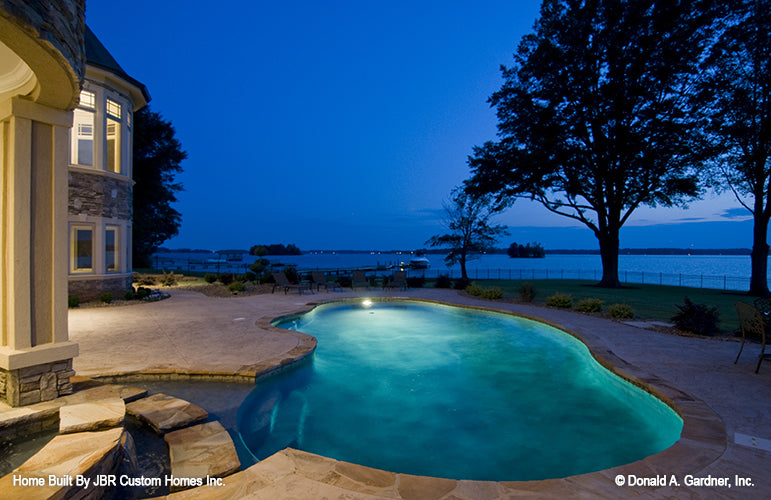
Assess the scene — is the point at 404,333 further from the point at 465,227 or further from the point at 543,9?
the point at 543,9

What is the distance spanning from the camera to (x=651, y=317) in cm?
952

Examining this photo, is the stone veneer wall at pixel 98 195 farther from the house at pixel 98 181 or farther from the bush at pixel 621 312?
the bush at pixel 621 312

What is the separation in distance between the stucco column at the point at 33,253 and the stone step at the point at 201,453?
158 cm

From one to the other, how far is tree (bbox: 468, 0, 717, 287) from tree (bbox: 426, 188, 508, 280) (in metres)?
3.70

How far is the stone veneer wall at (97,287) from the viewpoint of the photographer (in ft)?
34.6

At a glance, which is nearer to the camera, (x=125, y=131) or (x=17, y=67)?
(x=17, y=67)

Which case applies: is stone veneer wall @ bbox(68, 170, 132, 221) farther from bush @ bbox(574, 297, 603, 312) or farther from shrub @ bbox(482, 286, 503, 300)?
bush @ bbox(574, 297, 603, 312)

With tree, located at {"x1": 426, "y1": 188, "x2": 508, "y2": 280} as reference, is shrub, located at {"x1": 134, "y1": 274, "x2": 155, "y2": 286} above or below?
below

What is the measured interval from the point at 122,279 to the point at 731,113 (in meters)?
24.3

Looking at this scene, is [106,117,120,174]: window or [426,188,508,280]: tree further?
[426,188,508,280]: tree

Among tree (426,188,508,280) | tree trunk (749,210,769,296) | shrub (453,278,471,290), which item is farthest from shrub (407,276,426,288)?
tree trunk (749,210,769,296)

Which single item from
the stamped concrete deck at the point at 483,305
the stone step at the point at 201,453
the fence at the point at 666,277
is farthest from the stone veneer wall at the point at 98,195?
the fence at the point at 666,277

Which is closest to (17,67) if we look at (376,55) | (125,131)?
(125,131)

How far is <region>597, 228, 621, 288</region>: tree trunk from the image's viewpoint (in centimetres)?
1825
